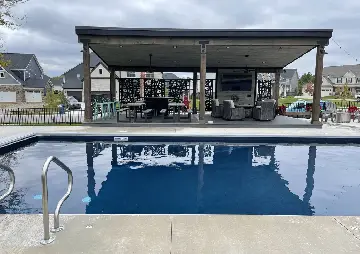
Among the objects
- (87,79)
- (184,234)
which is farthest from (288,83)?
(184,234)

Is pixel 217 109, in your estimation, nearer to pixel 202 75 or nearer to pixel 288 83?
pixel 202 75

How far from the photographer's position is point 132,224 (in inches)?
113

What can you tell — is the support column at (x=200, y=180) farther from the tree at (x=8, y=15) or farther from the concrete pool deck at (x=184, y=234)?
the tree at (x=8, y=15)

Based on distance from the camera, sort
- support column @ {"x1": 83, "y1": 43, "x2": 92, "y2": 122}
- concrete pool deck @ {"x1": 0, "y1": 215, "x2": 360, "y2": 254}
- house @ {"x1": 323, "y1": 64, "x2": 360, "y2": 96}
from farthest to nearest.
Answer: house @ {"x1": 323, "y1": 64, "x2": 360, "y2": 96}, support column @ {"x1": 83, "y1": 43, "x2": 92, "y2": 122}, concrete pool deck @ {"x1": 0, "y1": 215, "x2": 360, "y2": 254}

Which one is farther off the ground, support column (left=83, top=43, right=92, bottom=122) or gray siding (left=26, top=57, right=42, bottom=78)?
gray siding (left=26, top=57, right=42, bottom=78)

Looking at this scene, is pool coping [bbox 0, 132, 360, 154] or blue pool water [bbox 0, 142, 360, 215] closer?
blue pool water [bbox 0, 142, 360, 215]

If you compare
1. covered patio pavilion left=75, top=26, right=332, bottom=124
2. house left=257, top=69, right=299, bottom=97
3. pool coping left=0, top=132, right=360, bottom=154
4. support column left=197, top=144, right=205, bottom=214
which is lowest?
support column left=197, top=144, right=205, bottom=214

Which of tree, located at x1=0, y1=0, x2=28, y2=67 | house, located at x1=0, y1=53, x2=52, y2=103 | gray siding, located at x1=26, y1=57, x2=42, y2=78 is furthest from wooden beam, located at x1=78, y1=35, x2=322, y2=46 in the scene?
gray siding, located at x1=26, y1=57, x2=42, y2=78

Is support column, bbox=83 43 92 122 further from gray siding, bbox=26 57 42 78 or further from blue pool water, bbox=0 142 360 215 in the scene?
gray siding, bbox=26 57 42 78

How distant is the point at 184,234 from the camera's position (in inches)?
105

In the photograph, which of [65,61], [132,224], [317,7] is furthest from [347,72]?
[132,224]

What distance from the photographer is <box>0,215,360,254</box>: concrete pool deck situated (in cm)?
243

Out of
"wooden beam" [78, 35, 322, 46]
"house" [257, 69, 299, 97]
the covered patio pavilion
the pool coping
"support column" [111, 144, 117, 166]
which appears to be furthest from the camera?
"house" [257, 69, 299, 97]

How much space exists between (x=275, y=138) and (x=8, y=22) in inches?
502
